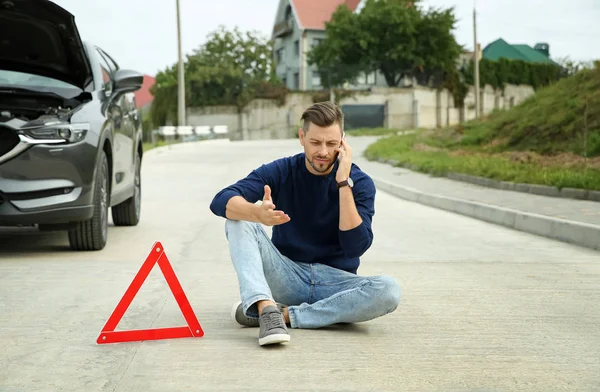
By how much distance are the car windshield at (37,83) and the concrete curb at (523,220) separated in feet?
17.2

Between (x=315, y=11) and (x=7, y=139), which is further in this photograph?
(x=315, y=11)

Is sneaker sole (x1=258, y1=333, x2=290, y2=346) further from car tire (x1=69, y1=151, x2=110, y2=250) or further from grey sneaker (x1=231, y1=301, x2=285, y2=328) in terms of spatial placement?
car tire (x1=69, y1=151, x2=110, y2=250)

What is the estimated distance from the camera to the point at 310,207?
5.12 m

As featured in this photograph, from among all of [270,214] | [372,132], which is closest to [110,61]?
[270,214]

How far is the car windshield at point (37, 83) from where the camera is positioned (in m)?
8.24

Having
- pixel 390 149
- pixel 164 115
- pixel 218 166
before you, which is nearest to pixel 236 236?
pixel 218 166

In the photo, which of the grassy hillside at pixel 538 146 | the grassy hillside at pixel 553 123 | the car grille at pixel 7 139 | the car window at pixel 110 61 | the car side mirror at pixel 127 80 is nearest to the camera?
the car grille at pixel 7 139

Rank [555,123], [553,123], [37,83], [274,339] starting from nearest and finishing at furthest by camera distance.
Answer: [274,339] → [37,83] → [555,123] → [553,123]

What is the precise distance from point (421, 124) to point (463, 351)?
51859mm

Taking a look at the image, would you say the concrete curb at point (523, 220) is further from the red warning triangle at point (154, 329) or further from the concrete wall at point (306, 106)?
the concrete wall at point (306, 106)

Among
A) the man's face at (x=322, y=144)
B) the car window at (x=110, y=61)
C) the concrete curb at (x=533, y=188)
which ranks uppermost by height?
the car window at (x=110, y=61)

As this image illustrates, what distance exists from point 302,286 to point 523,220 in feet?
20.5

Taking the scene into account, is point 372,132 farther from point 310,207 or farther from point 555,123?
point 310,207

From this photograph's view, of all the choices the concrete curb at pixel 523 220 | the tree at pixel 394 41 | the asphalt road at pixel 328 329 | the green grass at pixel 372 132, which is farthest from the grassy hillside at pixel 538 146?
the tree at pixel 394 41
